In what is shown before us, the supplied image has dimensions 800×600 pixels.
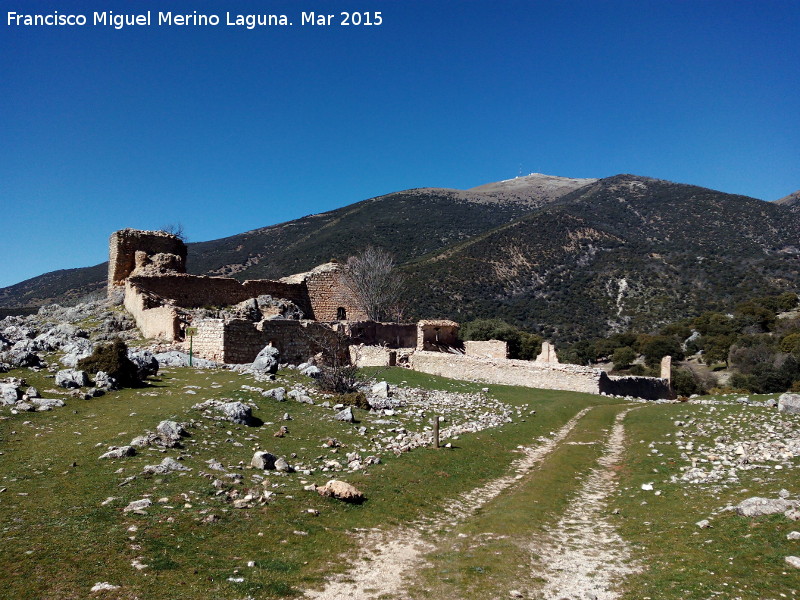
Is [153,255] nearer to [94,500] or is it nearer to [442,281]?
[94,500]

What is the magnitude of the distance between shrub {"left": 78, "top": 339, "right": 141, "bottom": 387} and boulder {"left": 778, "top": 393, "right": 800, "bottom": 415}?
17.7m

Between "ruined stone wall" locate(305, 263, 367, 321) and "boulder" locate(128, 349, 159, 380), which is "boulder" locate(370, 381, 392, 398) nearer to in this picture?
"boulder" locate(128, 349, 159, 380)

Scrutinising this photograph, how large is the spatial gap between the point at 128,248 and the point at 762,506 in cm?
2911

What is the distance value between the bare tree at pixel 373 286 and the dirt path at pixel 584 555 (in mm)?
27583

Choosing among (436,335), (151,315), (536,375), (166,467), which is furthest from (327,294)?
(166,467)

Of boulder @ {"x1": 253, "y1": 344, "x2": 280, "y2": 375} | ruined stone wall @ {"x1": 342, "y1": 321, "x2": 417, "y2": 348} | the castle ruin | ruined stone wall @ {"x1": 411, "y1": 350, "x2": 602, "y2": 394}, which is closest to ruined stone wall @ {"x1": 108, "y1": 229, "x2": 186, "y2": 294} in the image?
the castle ruin

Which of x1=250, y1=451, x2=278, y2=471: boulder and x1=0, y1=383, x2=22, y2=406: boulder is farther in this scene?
x1=0, y1=383, x2=22, y2=406: boulder

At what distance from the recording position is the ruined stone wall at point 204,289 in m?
26.4

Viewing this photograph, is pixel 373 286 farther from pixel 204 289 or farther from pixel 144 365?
pixel 144 365

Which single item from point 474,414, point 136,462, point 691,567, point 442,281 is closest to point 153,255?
point 474,414

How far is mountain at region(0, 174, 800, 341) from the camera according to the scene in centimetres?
6462

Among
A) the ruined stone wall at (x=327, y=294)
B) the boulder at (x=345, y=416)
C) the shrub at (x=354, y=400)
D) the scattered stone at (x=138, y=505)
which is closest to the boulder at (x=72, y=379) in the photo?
the boulder at (x=345, y=416)

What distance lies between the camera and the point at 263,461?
359 inches

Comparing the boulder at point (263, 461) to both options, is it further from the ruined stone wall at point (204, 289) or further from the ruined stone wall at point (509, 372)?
the ruined stone wall at point (204, 289)
